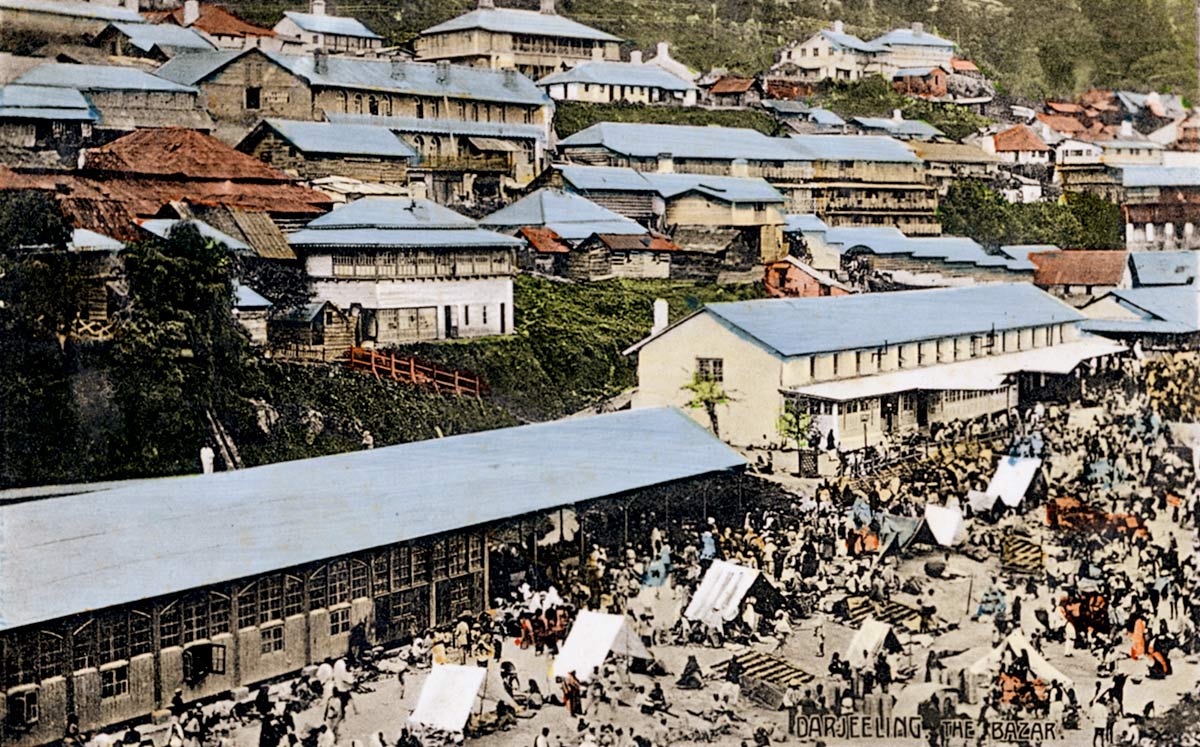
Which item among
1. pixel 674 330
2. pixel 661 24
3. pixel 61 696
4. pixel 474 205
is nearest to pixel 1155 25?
pixel 661 24

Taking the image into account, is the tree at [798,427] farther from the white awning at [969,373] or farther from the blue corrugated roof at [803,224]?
the blue corrugated roof at [803,224]

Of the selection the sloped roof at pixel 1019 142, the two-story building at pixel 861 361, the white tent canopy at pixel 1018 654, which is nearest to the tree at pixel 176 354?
the two-story building at pixel 861 361

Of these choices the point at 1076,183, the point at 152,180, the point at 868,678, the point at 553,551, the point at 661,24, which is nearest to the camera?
the point at 868,678

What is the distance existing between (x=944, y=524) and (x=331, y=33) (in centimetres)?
1180

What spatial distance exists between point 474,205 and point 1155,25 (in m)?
10.9

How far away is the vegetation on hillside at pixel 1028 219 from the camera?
83.6ft

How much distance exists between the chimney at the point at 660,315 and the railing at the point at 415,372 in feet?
10.3

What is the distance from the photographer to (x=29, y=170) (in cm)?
1747

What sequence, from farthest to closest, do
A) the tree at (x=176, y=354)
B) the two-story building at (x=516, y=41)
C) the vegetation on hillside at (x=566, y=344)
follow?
the two-story building at (x=516, y=41)
the vegetation on hillside at (x=566, y=344)
the tree at (x=176, y=354)

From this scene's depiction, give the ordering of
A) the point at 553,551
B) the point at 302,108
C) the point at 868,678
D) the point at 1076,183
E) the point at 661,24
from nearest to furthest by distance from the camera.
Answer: the point at 868,678
the point at 553,551
the point at 302,108
the point at 661,24
the point at 1076,183

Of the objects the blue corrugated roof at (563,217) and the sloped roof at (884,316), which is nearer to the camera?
the sloped roof at (884,316)

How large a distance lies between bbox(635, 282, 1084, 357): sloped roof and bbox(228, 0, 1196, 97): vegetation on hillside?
3.58 meters

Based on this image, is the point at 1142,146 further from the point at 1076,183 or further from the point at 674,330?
the point at 674,330

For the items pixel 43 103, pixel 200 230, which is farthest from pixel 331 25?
pixel 200 230
